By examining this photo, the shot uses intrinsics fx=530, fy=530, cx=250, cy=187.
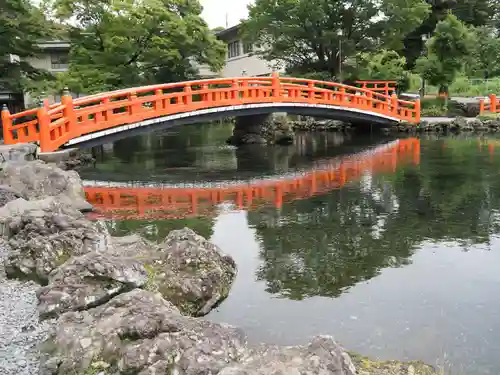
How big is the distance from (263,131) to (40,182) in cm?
1450

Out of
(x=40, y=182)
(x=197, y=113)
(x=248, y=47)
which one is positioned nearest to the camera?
(x=40, y=182)

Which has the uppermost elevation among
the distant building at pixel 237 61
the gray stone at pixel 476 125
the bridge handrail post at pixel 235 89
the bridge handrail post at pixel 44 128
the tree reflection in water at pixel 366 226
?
the distant building at pixel 237 61

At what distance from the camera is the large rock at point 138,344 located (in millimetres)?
3879

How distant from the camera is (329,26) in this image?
2792 cm

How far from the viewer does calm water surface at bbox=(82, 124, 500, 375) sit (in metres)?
5.43

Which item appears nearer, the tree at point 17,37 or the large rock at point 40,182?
the large rock at point 40,182

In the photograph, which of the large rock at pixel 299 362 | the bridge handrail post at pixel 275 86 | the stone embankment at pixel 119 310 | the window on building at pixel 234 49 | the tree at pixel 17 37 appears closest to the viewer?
the large rock at pixel 299 362

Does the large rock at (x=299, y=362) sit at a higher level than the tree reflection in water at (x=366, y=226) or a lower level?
higher

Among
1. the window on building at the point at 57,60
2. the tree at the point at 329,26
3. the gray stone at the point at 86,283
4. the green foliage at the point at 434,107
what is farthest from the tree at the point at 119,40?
the gray stone at the point at 86,283

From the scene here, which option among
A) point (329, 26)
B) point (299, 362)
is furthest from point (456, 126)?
point (299, 362)

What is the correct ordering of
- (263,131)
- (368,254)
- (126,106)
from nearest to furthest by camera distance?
(368,254) < (126,106) < (263,131)

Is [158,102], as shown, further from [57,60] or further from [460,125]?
[57,60]

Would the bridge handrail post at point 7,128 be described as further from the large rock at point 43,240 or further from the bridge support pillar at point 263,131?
the bridge support pillar at point 263,131

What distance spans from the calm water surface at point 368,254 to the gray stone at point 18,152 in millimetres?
1866
